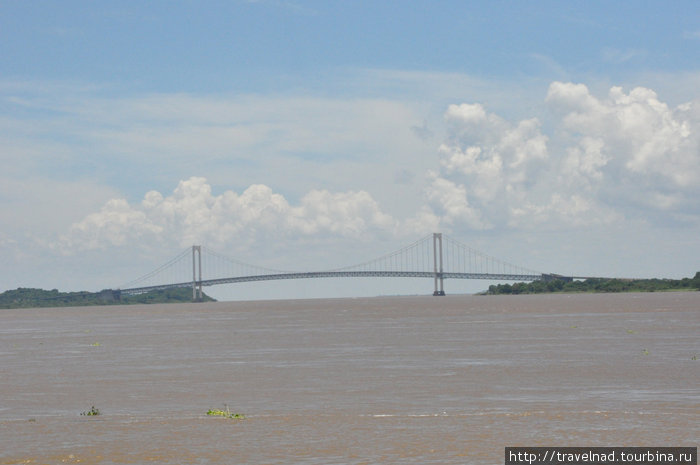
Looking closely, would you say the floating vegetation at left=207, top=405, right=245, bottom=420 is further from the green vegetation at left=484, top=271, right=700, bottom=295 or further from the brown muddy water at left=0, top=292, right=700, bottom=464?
the green vegetation at left=484, top=271, right=700, bottom=295

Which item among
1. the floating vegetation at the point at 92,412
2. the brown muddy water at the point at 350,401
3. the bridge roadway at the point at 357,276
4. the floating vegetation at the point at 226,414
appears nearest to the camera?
the brown muddy water at the point at 350,401

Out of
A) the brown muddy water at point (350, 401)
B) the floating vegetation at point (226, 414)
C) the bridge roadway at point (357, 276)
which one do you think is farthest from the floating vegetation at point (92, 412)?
the bridge roadway at point (357, 276)

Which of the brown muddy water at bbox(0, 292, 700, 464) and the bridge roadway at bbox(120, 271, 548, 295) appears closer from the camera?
the brown muddy water at bbox(0, 292, 700, 464)

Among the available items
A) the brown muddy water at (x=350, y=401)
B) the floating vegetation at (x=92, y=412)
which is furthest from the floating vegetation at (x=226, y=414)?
the floating vegetation at (x=92, y=412)

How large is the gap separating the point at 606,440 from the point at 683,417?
2.74 metres

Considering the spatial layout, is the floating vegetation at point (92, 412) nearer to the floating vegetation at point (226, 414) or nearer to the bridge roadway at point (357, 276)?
the floating vegetation at point (226, 414)

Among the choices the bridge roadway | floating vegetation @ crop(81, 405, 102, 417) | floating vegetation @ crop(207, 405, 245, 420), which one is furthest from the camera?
the bridge roadway

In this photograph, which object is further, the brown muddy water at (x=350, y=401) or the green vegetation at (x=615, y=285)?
the green vegetation at (x=615, y=285)

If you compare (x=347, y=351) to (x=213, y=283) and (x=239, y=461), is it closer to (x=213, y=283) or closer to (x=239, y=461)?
(x=239, y=461)

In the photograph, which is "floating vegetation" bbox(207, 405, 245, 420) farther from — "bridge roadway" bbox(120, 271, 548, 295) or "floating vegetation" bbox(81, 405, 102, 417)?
"bridge roadway" bbox(120, 271, 548, 295)

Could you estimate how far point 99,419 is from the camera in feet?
57.6

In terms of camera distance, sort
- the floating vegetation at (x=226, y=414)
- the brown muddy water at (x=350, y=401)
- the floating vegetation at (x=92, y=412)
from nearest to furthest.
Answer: the brown muddy water at (x=350, y=401) → the floating vegetation at (x=226, y=414) → the floating vegetation at (x=92, y=412)

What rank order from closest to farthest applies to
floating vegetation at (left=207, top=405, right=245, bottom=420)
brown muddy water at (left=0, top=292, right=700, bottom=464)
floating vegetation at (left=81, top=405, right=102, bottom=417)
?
1. brown muddy water at (left=0, top=292, right=700, bottom=464)
2. floating vegetation at (left=207, top=405, right=245, bottom=420)
3. floating vegetation at (left=81, top=405, right=102, bottom=417)

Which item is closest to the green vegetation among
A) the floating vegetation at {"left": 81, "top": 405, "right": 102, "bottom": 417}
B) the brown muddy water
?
the brown muddy water
